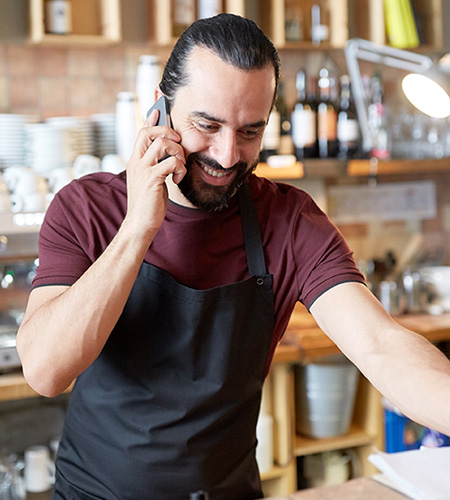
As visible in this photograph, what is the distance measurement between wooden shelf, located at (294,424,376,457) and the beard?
1.65 metres

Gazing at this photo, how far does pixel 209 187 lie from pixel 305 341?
149 cm

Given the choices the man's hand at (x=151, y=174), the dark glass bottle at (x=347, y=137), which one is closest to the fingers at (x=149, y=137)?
the man's hand at (x=151, y=174)

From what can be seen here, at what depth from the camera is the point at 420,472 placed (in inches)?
57.2

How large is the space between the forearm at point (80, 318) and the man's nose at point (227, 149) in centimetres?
21

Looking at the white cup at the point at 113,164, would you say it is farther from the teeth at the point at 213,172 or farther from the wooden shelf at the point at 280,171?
the teeth at the point at 213,172

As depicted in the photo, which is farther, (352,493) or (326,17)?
(326,17)

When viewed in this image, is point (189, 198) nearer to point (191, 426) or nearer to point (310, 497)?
point (191, 426)

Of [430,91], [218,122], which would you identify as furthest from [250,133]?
[430,91]

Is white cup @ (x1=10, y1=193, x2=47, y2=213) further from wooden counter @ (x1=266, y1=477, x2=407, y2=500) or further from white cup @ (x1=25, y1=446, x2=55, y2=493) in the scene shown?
wooden counter @ (x1=266, y1=477, x2=407, y2=500)

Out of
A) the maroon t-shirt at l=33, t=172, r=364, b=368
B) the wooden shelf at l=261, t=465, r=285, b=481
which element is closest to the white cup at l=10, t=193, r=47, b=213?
the maroon t-shirt at l=33, t=172, r=364, b=368

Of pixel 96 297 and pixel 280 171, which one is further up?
pixel 280 171

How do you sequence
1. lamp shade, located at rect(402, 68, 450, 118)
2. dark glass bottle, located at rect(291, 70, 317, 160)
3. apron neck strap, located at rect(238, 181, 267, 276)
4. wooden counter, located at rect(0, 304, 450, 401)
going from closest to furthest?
apron neck strap, located at rect(238, 181, 267, 276), lamp shade, located at rect(402, 68, 450, 118), wooden counter, located at rect(0, 304, 450, 401), dark glass bottle, located at rect(291, 70, 317, 160)

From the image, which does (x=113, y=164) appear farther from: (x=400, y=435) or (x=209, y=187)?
(x=400, y=435)

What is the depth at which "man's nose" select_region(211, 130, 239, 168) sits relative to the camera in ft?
4.51
